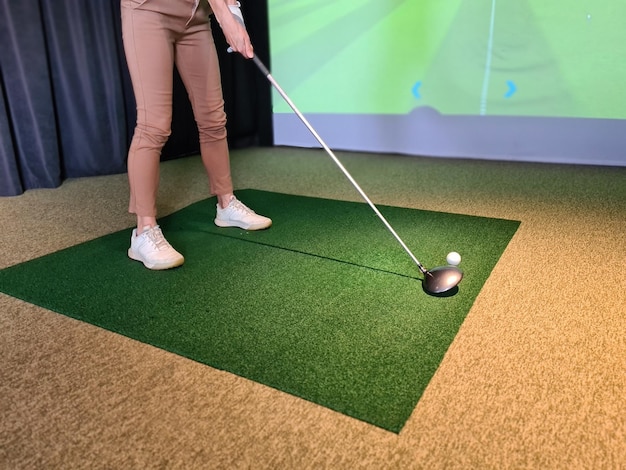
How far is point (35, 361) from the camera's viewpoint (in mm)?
1195

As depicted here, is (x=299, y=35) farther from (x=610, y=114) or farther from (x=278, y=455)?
(x=278, y=455)

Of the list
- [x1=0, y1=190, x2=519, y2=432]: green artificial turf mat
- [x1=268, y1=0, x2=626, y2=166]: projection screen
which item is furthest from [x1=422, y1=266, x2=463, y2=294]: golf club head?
[x1=268, y1=0, x2=626, y2=166]: projection screen

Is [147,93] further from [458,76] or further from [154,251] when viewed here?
[458,76]

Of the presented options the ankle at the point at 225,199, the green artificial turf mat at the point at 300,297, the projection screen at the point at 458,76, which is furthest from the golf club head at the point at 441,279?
the projection screen at the point at 458,76

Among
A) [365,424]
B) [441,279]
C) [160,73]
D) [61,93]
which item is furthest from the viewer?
[61,93]

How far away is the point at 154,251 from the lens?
1.70 meters

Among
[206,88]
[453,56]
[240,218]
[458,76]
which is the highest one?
[206,88]

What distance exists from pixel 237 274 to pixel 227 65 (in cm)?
277

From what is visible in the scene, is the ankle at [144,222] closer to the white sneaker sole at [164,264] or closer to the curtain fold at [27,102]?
the white sneaker sole at [164,264]

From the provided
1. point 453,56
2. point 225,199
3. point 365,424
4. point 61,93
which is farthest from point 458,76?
point 365,424

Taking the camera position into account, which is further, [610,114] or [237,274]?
[610,114]

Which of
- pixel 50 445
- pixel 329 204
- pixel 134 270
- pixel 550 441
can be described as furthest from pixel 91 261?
pixel 550 441

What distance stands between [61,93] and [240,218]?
1.61 m

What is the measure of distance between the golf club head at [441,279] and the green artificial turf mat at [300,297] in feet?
0.09
